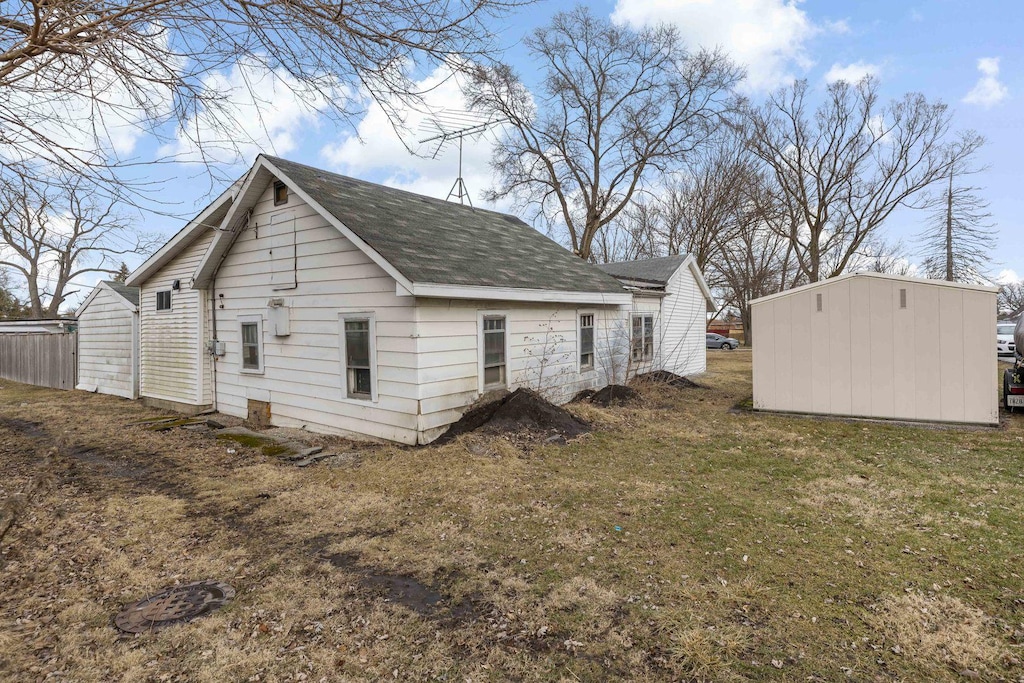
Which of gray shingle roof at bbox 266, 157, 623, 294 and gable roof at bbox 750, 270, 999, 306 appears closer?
gray shingle roof at bbox 266, 157, 623, 294

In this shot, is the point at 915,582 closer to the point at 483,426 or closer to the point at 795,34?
the point at 483,426

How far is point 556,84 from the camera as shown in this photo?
79.8ft

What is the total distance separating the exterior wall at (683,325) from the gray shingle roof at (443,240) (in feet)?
14.1

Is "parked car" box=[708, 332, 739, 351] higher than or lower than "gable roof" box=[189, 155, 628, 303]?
lower

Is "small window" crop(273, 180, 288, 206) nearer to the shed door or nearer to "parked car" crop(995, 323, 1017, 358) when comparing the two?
the shed door

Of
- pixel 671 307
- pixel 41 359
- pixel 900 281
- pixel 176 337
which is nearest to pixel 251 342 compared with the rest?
pixel 176 337

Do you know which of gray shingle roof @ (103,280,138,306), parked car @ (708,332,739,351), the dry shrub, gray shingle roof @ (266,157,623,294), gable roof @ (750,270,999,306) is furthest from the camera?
parked car @ (708,332,739,351)

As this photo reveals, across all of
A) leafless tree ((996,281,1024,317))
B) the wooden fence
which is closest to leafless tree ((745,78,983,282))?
leafless tree ((996,281,1024,317))

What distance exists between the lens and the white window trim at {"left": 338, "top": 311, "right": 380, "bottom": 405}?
7.93m

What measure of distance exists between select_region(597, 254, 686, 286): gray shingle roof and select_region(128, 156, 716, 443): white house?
14.2ft

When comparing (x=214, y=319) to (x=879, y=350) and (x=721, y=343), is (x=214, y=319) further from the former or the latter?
(x=721, y=343)

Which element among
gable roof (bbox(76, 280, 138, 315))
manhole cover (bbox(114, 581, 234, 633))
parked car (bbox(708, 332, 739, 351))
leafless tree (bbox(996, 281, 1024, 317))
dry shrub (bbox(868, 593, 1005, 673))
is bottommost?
dry shrub (bbox(868, 593, 1005, 673))

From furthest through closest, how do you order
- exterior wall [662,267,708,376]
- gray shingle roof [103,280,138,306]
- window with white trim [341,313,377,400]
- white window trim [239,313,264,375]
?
exterior wall [662,267,708,376] < gray shingle roof [103,280,138,306] < white window trim [239,313,264,375] < window with white trim [341,313,377,400]

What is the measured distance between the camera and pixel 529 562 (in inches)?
161
